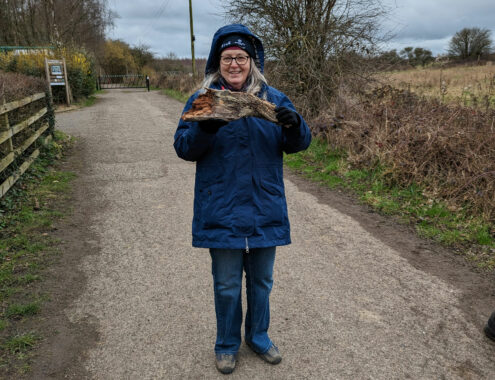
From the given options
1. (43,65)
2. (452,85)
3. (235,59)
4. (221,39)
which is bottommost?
(452,85)

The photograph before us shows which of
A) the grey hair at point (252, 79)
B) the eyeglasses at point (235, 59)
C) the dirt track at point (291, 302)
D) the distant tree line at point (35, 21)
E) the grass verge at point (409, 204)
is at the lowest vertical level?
the dirt track at point (291, 302)

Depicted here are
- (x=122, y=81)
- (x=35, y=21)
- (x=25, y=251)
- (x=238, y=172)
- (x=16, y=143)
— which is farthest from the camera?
(x=122, y=81)

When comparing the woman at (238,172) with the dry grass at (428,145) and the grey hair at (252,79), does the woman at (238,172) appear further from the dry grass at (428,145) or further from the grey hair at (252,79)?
the dry grass at (428,145)

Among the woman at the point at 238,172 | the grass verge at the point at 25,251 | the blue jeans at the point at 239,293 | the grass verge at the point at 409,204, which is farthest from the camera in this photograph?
the grass verge at the point at 409,204

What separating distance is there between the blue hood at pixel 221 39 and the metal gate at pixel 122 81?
36.2 m

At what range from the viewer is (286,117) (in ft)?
7.23

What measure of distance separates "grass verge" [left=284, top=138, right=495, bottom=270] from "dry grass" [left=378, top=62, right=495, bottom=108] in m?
2.19

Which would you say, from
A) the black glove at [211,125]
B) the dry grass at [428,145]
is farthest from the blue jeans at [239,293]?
the dry grass at [428,145]

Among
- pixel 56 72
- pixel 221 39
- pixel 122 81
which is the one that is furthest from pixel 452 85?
pixel 122 81

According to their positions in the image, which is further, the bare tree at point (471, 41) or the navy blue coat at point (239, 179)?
the bare tree at point (471, 41)

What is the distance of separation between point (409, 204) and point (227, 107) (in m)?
4.29

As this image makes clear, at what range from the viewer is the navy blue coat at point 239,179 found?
236 cm

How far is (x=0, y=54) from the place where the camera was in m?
17.3

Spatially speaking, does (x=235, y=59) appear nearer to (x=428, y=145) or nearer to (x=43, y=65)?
(x=428, y=145)
